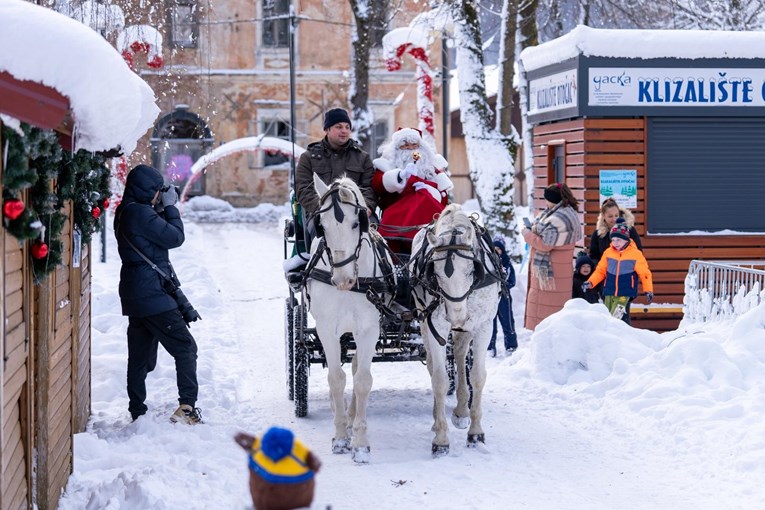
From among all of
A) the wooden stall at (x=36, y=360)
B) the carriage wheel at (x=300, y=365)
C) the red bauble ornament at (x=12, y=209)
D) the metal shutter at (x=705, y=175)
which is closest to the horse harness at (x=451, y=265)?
the carriage wheel at (x=300, y=365)

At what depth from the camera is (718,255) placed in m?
13.5

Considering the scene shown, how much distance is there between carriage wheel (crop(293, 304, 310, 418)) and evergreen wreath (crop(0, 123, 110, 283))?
205 centimetres

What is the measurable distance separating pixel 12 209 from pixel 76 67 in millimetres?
796

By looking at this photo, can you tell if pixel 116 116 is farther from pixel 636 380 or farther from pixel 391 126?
pixel 391 126

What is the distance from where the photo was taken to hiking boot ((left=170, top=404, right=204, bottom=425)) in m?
8.27

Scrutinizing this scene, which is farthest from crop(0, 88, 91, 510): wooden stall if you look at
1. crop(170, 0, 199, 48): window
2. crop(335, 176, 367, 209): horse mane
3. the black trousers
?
crop(170, 0, 199, 48): window

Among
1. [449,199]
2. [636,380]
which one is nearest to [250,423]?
[449,199]

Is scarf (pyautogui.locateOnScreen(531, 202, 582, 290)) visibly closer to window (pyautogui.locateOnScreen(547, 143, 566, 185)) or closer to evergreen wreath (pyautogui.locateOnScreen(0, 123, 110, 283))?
window (pyautogui.locateOnScreen(547, 143, 566, 185))

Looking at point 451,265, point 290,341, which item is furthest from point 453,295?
point 290,341

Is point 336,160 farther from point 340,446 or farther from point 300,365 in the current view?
point 340,446

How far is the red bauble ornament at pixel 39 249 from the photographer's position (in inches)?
209

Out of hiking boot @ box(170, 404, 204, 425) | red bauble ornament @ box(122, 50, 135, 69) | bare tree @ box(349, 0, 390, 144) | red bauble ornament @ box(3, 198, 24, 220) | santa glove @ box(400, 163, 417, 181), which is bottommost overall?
hiking boot @ box(170, 404, 204, 425)

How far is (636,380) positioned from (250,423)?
3.28m

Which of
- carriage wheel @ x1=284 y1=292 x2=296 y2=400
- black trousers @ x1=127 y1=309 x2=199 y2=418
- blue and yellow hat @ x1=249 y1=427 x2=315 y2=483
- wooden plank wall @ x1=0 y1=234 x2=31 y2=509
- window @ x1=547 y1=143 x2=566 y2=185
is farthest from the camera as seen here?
window @ x1=547 y1=143 x2=566 y2=185
